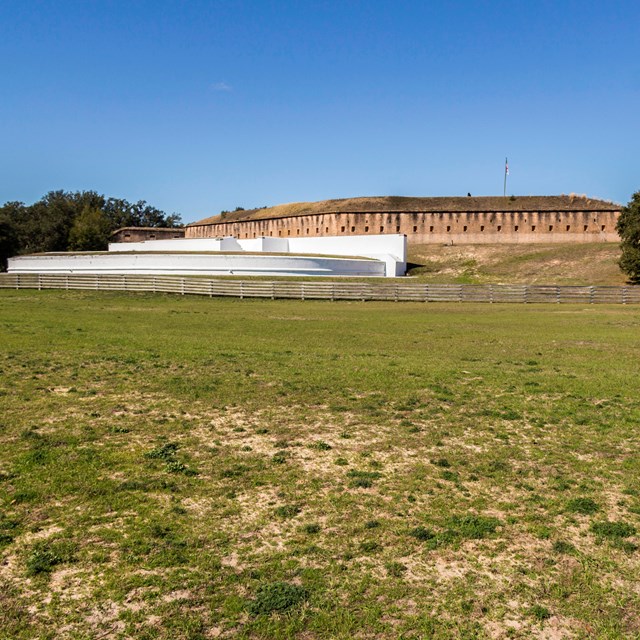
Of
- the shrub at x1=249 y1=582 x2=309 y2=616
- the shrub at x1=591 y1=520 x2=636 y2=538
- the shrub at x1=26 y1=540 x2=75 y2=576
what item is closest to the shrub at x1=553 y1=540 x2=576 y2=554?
the shrub at x1=591 y1=520 x2=636 y2=538

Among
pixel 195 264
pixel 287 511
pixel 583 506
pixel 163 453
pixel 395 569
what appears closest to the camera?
pixel 395 569

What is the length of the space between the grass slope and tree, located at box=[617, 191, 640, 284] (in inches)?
80.4

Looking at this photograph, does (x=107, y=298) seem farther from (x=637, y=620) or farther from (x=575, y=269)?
Answer: (x=575, y=269)

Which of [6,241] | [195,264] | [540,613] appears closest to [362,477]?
[540,613]

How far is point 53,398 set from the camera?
30.6 ft

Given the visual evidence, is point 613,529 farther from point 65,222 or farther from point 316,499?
point 65,222

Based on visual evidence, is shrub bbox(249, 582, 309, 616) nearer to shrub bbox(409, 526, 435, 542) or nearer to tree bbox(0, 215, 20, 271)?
shrub bbox(409, 526, 435, 542)

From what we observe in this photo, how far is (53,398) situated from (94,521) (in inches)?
187

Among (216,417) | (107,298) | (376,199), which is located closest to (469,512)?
(216,417)

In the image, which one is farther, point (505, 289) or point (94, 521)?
point (505, 289)

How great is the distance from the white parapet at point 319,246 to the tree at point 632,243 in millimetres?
20958

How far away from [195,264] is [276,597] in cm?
4785

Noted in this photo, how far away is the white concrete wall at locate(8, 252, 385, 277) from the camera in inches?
1966

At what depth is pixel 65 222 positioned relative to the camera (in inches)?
3465
